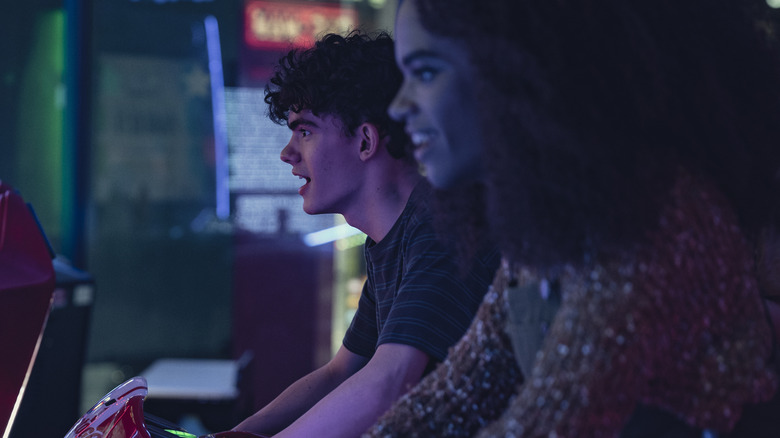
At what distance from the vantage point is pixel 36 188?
325cm

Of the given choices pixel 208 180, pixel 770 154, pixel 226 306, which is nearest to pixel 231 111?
pixel 208 180

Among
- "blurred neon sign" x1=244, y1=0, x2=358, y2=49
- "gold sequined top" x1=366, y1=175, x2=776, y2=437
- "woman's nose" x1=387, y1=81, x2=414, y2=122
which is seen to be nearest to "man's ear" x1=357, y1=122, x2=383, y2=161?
"woman's nose" x1=387, y1=81, x2=414, y2=122

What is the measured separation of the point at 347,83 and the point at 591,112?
2.47ft

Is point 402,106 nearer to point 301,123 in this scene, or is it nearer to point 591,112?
point 591,112

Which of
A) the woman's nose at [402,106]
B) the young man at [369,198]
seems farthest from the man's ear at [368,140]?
the woman's nose at [402,106]

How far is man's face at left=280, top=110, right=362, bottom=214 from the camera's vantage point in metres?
1.34

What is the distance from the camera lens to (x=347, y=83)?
1365 millimetres

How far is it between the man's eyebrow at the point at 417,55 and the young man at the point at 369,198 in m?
0.42

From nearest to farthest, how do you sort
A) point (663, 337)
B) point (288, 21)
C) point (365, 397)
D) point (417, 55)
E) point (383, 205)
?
point (663, 337), point (417, 55), point (365, 397), point (383, 205), point (288, 21)

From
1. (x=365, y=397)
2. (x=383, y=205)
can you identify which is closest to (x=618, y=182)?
(x=365, y=397)

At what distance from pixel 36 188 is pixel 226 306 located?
3.41 ft

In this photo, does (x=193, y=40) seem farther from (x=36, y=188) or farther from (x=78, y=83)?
(x=36, y=188)

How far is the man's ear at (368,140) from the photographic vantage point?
1334mm

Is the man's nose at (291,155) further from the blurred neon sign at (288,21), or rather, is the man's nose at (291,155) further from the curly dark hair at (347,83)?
the blurred neon sign at (288,21)
